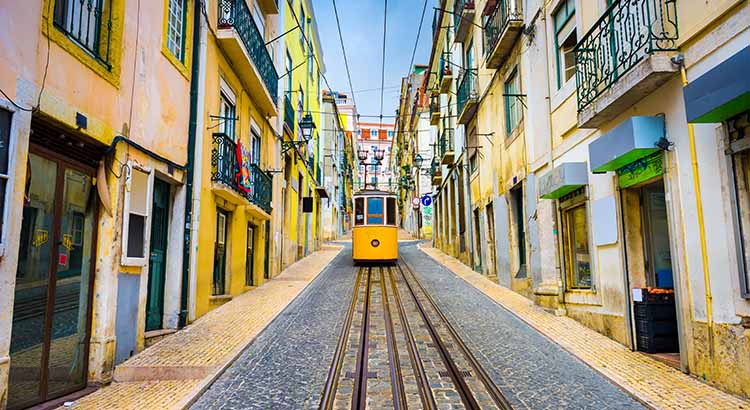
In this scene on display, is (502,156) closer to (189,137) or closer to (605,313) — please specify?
(605,313)

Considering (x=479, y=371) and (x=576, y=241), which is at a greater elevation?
(x=576, y=241)

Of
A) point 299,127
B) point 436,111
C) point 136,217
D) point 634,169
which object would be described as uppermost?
point 436,111

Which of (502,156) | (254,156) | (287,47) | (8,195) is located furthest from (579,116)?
(287,47)

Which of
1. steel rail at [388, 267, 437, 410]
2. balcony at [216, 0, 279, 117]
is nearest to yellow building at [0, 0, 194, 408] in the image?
balcony at [216, 0, 279, 117]

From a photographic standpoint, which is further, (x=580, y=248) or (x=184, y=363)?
(x=580, y=248)

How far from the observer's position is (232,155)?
9.53 meters

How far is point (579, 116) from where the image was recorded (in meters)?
6.93

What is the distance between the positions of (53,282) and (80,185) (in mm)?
1154

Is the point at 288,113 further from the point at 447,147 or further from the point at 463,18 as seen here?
the point at 447,147

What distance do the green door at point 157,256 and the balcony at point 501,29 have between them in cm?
808

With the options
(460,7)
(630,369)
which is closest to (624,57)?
(630,369)

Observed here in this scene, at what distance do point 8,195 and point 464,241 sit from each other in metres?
16.1

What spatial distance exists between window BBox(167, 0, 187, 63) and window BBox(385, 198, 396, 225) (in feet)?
38.2

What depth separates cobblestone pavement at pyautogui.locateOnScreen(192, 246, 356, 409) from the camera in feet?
14.8
